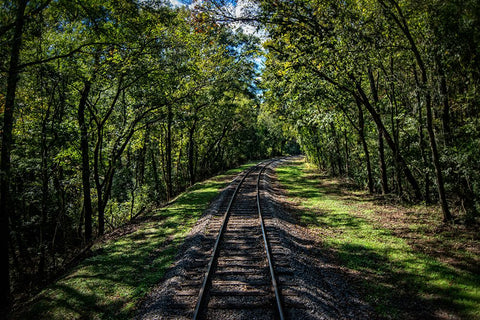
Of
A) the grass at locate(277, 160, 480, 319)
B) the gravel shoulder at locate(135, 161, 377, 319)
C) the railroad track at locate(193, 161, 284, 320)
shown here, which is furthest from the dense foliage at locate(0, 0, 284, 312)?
the grass at locate(277, 160, 480, 319)

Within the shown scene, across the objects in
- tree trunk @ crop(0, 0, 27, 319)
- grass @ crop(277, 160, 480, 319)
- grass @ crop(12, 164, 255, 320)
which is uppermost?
tree trunk @ crop(0, 0, 27, 319)

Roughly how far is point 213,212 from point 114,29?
8547mm

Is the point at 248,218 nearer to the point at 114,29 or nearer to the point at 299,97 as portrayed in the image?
the point at 299,97

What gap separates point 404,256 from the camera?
720cm

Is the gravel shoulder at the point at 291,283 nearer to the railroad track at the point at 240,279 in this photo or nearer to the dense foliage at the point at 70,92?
the railroad track at the point at 240,279

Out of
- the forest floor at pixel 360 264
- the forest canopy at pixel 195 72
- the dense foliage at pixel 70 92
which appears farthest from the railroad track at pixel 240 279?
the forest canopy at pixel 195 72

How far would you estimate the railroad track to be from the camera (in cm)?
491

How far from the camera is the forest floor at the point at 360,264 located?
17.9 feet

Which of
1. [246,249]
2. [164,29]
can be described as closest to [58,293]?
[246,249]

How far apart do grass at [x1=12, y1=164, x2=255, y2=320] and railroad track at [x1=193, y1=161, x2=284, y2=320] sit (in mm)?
1579

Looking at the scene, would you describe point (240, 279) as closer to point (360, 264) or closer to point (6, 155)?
point (360, 264)

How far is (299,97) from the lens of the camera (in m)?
13.5

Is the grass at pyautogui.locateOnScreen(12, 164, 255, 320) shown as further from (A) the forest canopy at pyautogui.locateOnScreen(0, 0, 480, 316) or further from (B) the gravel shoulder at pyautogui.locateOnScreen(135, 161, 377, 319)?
(A) the forest canopy at pyautogui.locateOnScreen(0, 0, 480, 316)

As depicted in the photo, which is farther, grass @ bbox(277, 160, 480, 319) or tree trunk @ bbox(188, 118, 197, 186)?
tree trunk @ bbox(188, 118, 197, 186)
